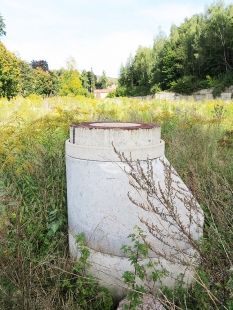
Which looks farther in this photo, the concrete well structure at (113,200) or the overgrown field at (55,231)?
the concrete well structure at (113,200)

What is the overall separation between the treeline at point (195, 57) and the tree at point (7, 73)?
18.9 m

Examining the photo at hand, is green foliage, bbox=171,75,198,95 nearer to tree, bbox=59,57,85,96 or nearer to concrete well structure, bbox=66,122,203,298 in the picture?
tree, bbox=59,57,85,96

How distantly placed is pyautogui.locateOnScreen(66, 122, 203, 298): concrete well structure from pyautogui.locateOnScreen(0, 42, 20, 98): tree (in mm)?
19155

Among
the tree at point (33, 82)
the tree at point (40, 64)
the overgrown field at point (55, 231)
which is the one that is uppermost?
the tree at point (40, 64)

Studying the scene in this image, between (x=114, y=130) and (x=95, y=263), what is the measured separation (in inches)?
42.0

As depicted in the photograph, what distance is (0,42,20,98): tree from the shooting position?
19234mm

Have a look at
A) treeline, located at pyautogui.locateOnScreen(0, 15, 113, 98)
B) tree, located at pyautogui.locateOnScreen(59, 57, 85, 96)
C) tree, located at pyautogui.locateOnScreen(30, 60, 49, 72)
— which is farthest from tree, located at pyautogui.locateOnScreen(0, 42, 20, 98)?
tree, located at pyautogui.locateOnScreen(30, 60, 49, 72)

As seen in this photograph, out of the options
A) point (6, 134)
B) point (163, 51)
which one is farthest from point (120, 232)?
point (163, 51)

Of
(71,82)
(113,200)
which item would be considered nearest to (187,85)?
(71,82)

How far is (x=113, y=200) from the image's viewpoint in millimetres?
1997

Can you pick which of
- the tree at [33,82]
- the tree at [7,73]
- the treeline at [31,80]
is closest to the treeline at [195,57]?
the treeline at [31,80]

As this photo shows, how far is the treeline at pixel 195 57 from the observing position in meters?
27.8

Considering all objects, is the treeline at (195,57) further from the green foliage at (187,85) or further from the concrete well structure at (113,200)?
the concrete well structure at (113,200)

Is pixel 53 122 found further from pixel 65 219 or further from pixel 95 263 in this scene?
pixel 95 263
